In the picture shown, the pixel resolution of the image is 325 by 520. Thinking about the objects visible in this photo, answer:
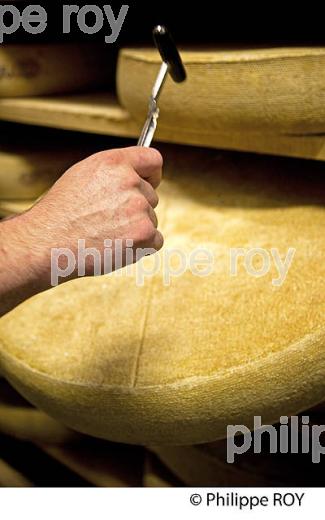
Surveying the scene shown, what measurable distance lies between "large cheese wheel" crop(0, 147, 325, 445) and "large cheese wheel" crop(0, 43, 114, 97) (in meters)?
0.41

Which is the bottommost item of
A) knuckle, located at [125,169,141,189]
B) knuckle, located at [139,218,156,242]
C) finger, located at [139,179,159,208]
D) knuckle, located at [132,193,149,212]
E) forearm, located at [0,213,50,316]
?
forearm, located at [0,213,50,316]

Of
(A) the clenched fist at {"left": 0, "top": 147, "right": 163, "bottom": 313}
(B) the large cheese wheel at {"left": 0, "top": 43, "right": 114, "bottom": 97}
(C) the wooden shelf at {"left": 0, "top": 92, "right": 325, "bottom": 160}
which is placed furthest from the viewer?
(B) the large cheese wheel at {"left": 0, "top": 43, "right": 114, "bottom": 97}

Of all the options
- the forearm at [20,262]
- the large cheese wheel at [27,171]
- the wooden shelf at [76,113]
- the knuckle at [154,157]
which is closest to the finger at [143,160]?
the knuckle at [154,157]

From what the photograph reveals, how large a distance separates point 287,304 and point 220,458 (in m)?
0.35

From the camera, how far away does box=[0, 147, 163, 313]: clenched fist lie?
60cm

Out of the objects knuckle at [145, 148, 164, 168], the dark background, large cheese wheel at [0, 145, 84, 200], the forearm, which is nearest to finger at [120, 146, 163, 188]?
knuckle at [145, 148, 164, 168]

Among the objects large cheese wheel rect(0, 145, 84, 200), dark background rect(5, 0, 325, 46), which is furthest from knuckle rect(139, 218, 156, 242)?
large cheese wheel rect(0, 145, 84, 200)

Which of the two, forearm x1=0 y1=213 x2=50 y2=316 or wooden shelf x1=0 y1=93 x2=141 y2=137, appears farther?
wooden shelf x1=0 y1=93 x2=141 y2=137

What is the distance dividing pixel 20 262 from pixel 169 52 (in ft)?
0.93

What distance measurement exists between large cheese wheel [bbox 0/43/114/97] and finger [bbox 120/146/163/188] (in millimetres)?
557

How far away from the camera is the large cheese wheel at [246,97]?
0.70 meters

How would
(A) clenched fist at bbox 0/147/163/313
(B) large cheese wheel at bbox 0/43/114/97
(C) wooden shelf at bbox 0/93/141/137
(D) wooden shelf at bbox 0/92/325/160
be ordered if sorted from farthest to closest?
(B) large cheese wheel at bbox 0/43/114/97
(C) wooden shelf at bbox 0/93/141/137
(D) wooden shelf at bbox 0/92/325/160
(A) clenched fist at bbox 0/147/163/313

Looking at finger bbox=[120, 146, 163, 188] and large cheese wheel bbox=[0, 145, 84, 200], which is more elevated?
large cheese wheel bbox=[0, 145, 84, 200]

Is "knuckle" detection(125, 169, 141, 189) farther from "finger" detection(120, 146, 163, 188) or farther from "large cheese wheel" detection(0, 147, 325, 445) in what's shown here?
"large cheese wheel" detection(0, 147, 325, 445)
